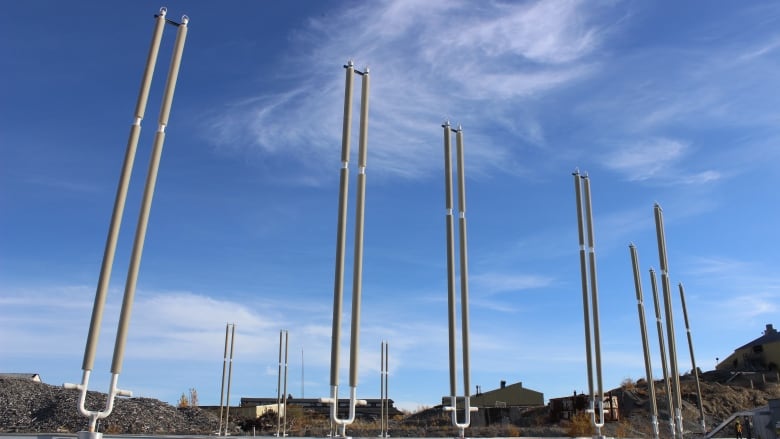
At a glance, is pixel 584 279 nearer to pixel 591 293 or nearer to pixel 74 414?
pixel 591 293

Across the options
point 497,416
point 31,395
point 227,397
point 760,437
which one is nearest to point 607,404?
point 497,416

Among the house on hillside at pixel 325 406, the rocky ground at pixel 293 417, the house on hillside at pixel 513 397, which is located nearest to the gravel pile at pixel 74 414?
the rocky ground at pixel 293 417

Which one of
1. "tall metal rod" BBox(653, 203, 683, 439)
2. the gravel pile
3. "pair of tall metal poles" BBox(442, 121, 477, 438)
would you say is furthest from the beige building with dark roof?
"pair of tall metal poles" BBox(442, 121, 477, 438)

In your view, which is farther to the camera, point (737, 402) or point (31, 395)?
point (737, 402)

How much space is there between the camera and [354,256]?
14250 millimetres

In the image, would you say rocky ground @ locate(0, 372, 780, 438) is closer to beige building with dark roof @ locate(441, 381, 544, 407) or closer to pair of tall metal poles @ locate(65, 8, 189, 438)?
beige building with dark roof @ locate(441, 381, 544, 407)

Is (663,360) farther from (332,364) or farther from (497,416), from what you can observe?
(497,416)

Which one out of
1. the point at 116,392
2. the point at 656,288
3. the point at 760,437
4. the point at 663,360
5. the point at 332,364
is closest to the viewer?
the point at 116,392

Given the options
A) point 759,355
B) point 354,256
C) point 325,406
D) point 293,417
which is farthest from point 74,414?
point 759,355

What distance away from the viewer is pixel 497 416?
59.9m

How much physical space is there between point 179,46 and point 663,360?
21478mm

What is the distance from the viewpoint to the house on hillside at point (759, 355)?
253 feet

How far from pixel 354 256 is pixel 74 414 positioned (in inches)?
1257

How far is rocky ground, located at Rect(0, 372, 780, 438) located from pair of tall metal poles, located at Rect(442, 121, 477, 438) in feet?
40.6
